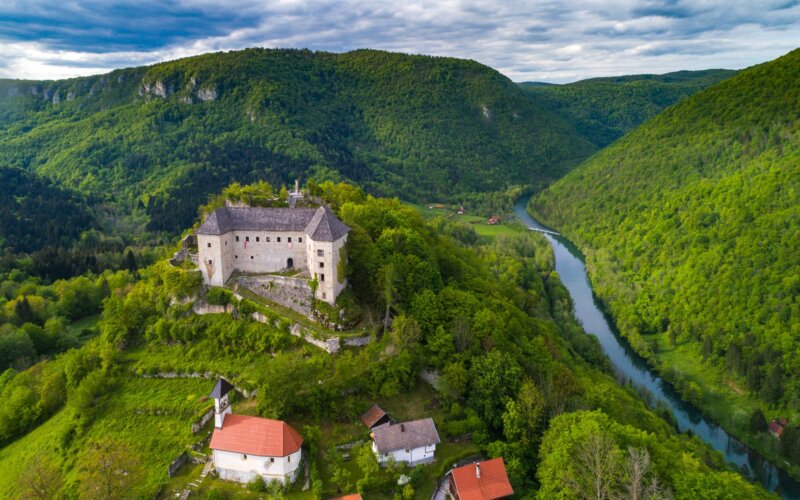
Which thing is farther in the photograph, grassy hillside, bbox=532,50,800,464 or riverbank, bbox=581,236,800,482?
grassy hillside, bbox=532,50,800,464

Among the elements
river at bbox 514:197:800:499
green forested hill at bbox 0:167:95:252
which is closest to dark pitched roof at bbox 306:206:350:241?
river at bbox 514:197:800:499

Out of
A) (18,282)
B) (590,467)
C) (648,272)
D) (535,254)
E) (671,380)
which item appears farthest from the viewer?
(535,254)

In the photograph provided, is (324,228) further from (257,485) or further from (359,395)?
(257,485)

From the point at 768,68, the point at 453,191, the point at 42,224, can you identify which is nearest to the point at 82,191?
the point at 42,224

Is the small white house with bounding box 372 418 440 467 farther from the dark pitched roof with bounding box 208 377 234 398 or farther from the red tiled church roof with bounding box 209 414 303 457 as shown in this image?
the dark pitched roof with bounding box 208 377 234 398

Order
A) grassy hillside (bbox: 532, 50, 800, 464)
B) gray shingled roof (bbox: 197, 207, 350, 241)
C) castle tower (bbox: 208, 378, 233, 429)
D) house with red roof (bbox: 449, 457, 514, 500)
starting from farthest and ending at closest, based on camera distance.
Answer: grassy hillside (bbox: 532, 50, 800, 464) → gray shingled roof (bbox: 197, 207, 350, 241) → castle tower (bbox: 208, 378, 233, 429) → house with red roof (bbox: 449, 457, 514, 500)

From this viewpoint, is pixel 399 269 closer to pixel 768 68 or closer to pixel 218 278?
pixel 218 278
